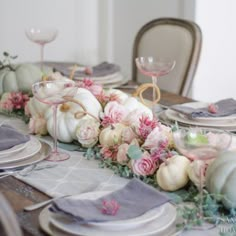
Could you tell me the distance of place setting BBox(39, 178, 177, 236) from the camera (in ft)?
3.04

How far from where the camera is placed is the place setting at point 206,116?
1.56 metres

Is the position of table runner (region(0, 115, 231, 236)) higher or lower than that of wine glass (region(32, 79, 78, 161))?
lower

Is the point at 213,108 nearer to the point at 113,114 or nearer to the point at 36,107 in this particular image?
the point at 113,114

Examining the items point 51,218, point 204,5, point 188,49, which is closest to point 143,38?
point 188,49

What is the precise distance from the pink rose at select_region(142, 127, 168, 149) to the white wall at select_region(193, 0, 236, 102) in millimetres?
1930

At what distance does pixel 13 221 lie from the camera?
2.55 feet

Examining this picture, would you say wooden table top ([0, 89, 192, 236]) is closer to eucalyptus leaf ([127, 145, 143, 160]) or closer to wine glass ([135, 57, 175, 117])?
eucalyptus leaf ([127, 145, 143, 160])

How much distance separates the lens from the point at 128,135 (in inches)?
51.6

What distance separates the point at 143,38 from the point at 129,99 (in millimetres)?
1079

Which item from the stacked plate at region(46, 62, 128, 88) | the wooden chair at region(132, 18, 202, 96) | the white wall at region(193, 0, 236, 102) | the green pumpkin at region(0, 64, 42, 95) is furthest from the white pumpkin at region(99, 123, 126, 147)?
the white wall at region(193, 0, 236, 102)

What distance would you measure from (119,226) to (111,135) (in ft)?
1.50

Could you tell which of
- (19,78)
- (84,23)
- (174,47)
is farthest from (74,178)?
(84,23)

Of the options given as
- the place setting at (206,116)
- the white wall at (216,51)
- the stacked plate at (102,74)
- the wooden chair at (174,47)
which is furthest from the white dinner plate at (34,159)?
the white wall at (216,51)

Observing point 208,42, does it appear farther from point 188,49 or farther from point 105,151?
point 105,151
